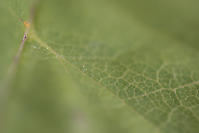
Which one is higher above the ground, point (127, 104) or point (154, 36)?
point (154, 36)

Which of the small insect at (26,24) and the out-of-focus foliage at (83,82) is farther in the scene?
the small insect at (26,24)

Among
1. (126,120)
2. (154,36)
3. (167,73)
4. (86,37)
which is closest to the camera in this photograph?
(126,120)

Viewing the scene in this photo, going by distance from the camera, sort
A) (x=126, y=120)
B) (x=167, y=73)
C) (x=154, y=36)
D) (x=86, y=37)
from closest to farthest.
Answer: (x=126, y=120) < (x=167, y=73) < (x=86, y=37) < (x=154, y=36)

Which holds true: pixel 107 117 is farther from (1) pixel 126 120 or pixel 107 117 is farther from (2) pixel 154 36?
(2) pixel 154 36

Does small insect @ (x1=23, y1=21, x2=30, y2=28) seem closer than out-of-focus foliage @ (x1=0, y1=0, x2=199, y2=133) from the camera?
No

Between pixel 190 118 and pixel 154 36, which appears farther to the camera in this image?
pixel 154 36

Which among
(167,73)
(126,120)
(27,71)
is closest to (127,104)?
(126,120)

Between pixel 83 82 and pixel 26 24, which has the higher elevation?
pixel 26 24

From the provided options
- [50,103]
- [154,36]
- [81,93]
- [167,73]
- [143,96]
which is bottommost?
[50,103]
